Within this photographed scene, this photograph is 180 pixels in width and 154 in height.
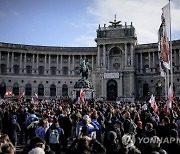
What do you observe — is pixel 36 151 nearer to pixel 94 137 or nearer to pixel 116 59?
pixel 94 137

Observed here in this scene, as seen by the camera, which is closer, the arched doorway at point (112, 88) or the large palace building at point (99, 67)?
the large palace building at point (99, 67)

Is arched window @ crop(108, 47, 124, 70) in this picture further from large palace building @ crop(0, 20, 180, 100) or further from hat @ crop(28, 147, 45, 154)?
hat @ crop(28, 147, 45, 154)

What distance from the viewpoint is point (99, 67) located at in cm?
6744

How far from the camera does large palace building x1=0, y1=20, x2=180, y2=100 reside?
6544 centimetres

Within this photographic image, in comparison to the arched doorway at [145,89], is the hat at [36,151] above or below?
below

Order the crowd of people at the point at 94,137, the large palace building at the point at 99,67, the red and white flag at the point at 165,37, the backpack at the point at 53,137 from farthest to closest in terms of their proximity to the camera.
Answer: the large palace building at the point at 99,67
the red and white flag at the point at 165,37
the backpack at the point at 53,137
the crowd of people at the point at 94,137

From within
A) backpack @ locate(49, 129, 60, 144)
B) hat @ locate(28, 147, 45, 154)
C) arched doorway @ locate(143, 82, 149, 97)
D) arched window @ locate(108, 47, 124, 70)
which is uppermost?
arched window @ locate(108, 47, 124, 70)

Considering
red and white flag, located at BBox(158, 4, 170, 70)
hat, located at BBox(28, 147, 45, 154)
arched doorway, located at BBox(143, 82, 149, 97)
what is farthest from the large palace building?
hat, located at BBox(28, 147, 45, 154)

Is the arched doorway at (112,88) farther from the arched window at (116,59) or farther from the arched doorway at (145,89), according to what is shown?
the arched doorway at (145,89)

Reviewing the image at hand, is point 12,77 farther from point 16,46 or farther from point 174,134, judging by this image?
point 174,134

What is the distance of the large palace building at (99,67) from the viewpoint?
65438mm

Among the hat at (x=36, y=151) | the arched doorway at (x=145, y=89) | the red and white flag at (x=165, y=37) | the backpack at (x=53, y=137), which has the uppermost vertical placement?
the red and white flag at (x=165, y=37)

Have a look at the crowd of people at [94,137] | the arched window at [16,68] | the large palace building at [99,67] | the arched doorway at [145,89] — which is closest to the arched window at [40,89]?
the large palace building at [99,67]

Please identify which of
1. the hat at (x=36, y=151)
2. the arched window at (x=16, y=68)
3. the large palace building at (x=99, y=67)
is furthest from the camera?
the arched window at (x=16, y=68)
